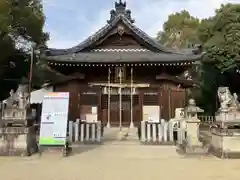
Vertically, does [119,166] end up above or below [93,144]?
below

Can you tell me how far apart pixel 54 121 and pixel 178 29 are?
45080mm

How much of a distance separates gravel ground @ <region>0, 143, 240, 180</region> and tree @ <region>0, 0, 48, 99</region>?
20.3 meters

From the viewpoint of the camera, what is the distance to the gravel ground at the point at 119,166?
8.59m

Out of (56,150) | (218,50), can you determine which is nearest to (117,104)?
(56,150)

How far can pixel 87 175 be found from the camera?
28.7ft

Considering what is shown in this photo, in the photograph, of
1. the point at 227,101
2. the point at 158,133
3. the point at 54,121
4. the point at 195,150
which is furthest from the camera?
the point at 158,133

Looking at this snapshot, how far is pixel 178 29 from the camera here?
54.1 metres

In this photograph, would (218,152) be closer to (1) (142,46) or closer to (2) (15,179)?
(2) (15,179)

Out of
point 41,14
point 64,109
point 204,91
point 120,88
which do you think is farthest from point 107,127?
point 41,14

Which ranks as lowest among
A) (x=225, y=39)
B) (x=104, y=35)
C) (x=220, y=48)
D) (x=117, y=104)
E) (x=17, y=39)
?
(x=117, y=104)

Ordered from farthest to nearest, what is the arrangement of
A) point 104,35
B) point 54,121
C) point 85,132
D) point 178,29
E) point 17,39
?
point 178,29
point 17,39
point 104,35
point 85,132
point 54,121

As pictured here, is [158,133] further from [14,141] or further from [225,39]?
[225,39]

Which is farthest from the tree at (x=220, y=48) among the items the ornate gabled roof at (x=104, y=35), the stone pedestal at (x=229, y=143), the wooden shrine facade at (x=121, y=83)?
the stone pedestal at (x=229, y=143)

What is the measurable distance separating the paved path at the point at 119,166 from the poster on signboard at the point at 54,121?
1.99 ft
